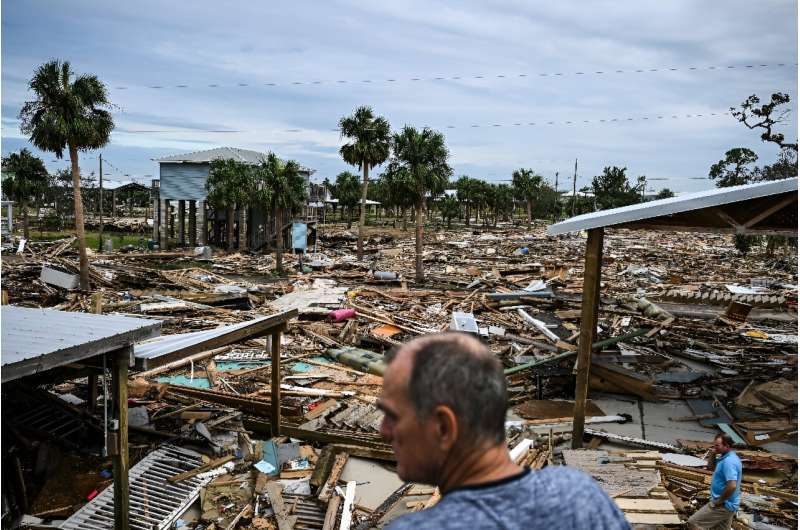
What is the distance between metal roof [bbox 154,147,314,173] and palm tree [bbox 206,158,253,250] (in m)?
2.37

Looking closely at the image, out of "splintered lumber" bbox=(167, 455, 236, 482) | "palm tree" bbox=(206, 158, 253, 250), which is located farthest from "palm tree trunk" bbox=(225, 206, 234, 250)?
"splintered lumber" bbox=(167, 455, 236, 482)

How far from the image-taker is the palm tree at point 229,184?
3928cm

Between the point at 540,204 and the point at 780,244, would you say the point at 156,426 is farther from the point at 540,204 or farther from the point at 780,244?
the point at 540,204

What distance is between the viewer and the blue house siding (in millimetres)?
44500

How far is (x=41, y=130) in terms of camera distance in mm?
22062

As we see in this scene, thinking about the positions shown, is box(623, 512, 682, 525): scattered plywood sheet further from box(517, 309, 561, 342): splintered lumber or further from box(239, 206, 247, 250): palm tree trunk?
box(239, 206, 247, 250): palm tree trunk

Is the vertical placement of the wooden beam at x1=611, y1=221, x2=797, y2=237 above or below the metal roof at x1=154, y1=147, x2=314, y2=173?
below

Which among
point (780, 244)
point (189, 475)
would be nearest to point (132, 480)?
point (189, 475)

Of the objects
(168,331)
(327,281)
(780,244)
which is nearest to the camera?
(168,331)

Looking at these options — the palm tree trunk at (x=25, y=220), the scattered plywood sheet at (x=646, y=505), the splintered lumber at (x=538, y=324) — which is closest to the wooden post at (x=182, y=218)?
the palm tree trunk at (x=25, y=220)

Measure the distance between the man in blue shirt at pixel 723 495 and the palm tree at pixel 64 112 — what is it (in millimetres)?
22984

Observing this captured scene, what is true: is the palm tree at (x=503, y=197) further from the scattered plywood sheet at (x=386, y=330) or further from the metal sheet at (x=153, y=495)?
the metal sheet at (x=153, y=495)

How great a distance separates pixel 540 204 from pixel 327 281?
226 ft

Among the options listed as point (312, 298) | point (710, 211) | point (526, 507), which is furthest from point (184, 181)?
point (526, 507)
